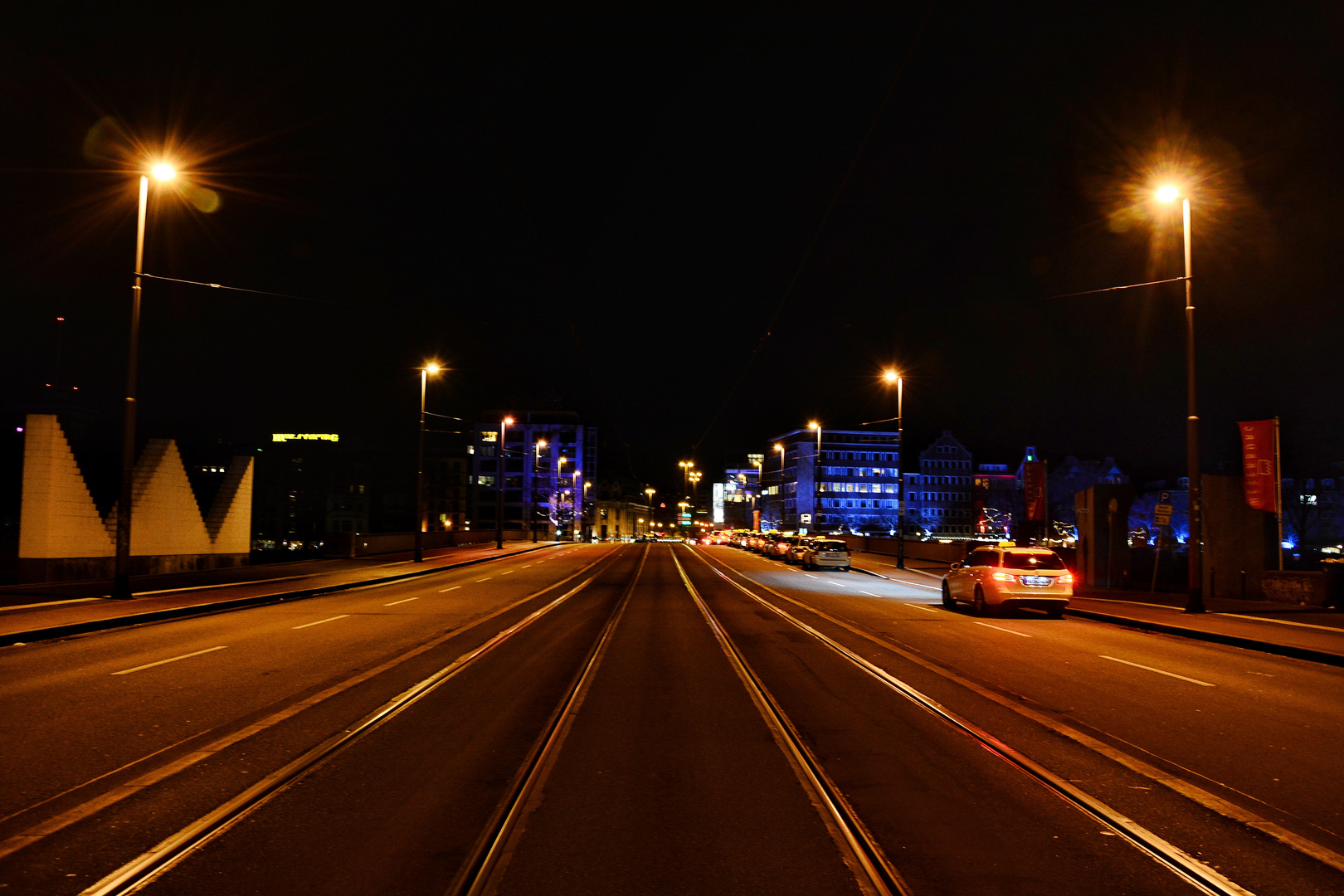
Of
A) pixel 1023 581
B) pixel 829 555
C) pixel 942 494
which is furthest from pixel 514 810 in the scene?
pixel 942 494

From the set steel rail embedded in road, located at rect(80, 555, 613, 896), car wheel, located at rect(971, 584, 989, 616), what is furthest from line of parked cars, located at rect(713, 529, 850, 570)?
steel rail embedded in road, located at rect(80, 555, 613, 896)

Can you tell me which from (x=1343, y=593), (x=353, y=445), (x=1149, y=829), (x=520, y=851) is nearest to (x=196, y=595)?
(x=520, y=851)

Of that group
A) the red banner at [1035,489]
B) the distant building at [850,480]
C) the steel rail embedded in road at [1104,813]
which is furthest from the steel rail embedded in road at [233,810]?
the distant building at [850,480]

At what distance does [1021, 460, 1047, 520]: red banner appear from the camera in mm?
33509

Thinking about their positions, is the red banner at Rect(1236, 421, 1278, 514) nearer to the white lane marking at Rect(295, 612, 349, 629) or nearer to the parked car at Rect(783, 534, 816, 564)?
the white lane marking at Rect(295, 612, 349, 629)

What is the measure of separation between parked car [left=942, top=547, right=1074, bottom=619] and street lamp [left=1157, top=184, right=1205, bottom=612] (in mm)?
2512

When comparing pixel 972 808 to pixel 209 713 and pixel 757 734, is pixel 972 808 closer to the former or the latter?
pixel 757 734

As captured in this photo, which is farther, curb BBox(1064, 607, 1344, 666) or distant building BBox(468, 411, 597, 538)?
distant building BBox(468, 411, 597, 538)

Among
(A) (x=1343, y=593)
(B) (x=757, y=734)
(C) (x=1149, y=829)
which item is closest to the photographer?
(C) (x=1149, y=829)

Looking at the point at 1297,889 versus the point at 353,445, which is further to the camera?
the point at 353,445

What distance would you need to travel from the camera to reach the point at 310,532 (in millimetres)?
115688

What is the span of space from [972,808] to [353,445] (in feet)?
477

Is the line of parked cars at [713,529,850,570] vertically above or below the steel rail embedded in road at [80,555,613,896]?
below

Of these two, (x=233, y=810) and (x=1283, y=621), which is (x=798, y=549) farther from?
(x=233, y=810)
